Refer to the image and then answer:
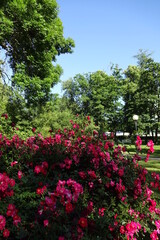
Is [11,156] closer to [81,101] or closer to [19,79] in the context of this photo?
[19,79]

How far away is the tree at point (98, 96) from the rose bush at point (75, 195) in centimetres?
2901

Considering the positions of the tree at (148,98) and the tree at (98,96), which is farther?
the tree at (98,96)

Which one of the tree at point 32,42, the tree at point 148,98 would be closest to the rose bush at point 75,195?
the tree at point 32,42

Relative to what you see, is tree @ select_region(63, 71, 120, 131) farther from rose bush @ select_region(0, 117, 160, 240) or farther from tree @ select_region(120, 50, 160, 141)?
rose bush @ select_region(0, 117, 160, 240)

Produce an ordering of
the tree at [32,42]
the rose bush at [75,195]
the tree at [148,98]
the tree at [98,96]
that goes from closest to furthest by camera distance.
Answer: the rose bush at [75,195], the tree at [32,42], the tree at [148,98], the tree at [98,96]

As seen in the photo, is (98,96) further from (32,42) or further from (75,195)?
(75,195)

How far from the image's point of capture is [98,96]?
110ft

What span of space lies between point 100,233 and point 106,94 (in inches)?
1272

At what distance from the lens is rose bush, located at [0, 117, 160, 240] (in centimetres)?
209

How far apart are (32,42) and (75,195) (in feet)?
33.5

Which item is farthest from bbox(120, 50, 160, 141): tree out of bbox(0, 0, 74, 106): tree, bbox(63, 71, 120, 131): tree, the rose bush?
the rose bush

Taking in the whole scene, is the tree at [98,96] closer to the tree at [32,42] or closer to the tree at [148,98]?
the tree at [148,98]

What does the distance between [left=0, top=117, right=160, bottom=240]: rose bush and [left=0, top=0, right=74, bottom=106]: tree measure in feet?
21.8

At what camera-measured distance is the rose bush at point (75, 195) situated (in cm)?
209
